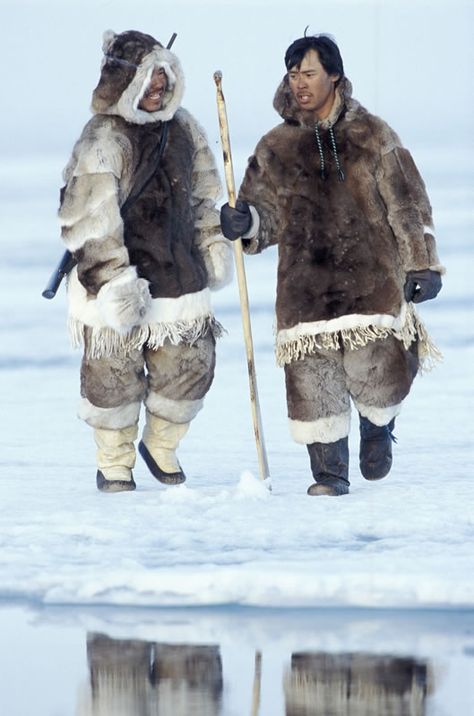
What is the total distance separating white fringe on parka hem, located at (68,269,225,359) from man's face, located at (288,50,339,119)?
0.73 meters

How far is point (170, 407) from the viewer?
605 centimetres

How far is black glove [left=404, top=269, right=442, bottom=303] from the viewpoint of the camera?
5781 millimetres

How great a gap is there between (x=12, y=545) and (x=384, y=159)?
5.58 ft

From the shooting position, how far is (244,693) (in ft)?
13.1

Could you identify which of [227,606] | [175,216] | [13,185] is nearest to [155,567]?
[227,606]

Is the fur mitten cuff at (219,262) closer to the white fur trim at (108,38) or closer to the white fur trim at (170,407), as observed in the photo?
the white fur trim at (170,407)

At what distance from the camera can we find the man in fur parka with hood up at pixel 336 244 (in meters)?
5.77

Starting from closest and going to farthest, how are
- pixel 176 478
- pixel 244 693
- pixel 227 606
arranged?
pixel 244 693
pixel 227 606
pixel 176 478

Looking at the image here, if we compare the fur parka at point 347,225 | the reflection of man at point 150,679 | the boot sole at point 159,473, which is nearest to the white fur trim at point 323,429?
the fur parka at point 347,225

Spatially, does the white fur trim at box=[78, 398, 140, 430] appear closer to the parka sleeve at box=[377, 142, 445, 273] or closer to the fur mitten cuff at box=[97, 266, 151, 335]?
the fur mitten cuff at box=[97, 266, 151, 335]

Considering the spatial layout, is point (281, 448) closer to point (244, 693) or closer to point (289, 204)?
point (289, 204)

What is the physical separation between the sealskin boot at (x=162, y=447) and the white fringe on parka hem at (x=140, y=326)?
31 centimetres

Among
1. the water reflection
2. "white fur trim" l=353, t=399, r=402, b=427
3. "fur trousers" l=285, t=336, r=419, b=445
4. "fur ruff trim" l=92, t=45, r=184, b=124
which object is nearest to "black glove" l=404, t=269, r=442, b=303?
"fur trousers" l=285, t=336, r=419, b=445

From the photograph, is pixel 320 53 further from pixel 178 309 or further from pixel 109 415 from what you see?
pixel 109 415
